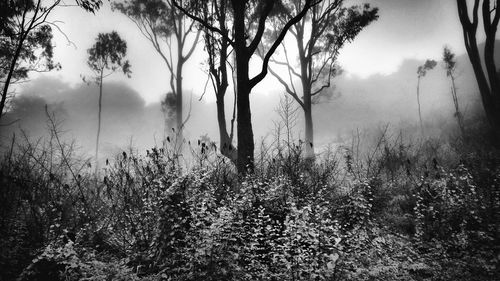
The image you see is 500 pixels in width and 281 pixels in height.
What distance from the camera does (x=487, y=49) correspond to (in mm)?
8539

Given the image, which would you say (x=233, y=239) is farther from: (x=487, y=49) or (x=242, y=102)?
(x=487, y=49)

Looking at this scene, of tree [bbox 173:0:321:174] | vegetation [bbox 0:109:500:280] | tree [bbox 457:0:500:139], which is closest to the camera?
vegetation [bbox 0:109:500:280]

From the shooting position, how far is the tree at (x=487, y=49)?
8.30 meters

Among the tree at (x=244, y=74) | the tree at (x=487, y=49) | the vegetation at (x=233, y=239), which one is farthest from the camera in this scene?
the tree at (x=487, y=49)

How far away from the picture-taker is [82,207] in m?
4.20

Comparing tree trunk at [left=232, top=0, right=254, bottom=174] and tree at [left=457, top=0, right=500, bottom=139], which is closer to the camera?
tree trunk at [left=232, top=0, right=254, bottom=174]

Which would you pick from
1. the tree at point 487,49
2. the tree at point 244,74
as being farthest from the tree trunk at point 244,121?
the tree at point 487,49

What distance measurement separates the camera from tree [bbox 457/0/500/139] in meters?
8.30

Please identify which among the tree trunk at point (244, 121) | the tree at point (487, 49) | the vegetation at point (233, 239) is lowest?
the vegetation at point (233, 239)

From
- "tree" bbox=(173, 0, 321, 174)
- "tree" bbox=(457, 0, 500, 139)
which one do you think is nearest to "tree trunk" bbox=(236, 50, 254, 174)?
"tree" bbox=(173, 0, 321, 174)

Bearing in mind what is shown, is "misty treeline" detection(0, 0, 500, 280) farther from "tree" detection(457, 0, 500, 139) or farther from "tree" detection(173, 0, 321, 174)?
"tree" detection(457, 0, 500, 139)

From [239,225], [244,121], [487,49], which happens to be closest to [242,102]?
[244,121]

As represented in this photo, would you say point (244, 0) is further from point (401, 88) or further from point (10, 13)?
point (401, 88)

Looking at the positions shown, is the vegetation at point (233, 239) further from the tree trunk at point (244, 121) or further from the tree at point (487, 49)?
the tree at point (487, 49)
